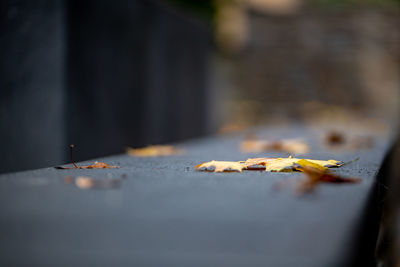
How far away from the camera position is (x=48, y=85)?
211cm

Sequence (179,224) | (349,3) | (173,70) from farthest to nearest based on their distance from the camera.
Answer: (349,3), (173,70), (179,224)

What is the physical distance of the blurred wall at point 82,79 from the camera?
2008 mm

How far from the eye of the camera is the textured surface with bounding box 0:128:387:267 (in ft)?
2.33

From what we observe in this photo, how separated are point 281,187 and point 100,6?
1.74 metres

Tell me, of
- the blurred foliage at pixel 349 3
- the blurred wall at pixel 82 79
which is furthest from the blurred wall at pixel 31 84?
the blurred foliage at pixel 349 3

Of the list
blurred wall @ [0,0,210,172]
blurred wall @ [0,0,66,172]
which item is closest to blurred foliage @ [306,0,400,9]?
blurred wall @ [0,0,210,172]

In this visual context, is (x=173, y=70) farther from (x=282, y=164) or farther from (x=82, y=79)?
(x=282, y=164)

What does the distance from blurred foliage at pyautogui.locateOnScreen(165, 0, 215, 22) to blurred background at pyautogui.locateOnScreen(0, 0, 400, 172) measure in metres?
0.02

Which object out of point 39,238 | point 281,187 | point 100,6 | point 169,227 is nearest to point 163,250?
point 169,227

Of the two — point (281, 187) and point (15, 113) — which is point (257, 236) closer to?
point (281, 187)

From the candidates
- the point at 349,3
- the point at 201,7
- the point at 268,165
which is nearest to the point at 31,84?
the point at 268,165

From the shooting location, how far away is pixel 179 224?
87cm

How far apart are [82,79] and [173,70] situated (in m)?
1.54

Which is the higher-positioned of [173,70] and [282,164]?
[173,70]
